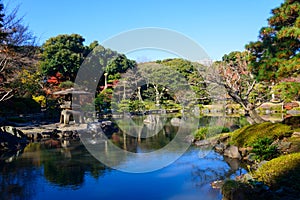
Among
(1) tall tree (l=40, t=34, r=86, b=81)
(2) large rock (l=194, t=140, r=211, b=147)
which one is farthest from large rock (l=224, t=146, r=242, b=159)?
(1) tall tree (l=40, t=34, r=86, b=81)

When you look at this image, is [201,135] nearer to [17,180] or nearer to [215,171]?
[215,171]

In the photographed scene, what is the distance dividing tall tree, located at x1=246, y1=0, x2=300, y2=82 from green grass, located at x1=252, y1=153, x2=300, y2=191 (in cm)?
199

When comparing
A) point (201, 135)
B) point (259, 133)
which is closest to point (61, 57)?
point (201, 135)

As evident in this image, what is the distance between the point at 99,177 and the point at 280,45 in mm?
5157

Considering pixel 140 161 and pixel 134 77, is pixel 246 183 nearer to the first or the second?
pixel 140 161

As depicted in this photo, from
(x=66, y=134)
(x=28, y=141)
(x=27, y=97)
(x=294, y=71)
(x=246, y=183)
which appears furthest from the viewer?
(x=27, y=97)

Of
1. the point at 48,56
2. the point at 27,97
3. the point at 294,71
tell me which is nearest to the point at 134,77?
the point at 48,56

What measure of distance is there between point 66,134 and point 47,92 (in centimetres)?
942

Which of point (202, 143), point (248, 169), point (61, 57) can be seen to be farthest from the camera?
point (61, 57)

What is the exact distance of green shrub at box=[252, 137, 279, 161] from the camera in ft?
20.6

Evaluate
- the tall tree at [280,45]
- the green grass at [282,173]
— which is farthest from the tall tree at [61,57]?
the green grass at [282,173]

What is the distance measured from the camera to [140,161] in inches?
300

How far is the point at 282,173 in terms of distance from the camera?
4.67m

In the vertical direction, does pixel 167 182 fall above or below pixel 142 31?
below
